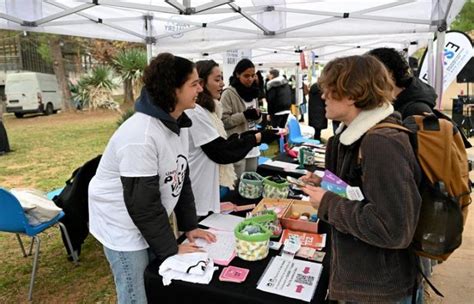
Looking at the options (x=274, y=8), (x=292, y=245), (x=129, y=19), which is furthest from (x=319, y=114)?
(x=292, y=245)

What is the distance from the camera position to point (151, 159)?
4.06ft

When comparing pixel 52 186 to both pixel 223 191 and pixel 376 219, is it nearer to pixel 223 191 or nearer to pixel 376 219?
pixel 223 191

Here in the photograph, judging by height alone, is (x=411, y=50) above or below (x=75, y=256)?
above

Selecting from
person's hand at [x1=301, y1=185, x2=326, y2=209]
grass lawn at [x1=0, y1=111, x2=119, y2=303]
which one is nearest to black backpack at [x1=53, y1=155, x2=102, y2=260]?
grass lawn at [x1=0, y1=111, x2=119, y2=303]

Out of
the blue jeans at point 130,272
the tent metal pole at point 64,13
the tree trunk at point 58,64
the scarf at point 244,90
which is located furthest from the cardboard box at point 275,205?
the tree trunk at point 58,64

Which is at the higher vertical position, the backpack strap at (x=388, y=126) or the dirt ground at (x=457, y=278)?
the backpack strap at (x=388, y=126)

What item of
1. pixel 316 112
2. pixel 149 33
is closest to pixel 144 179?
pixel 149 33

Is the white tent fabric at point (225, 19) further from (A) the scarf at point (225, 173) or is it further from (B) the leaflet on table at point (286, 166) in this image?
(B) the leaflet on table at point (286, 166)

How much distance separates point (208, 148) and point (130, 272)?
0.73 metres

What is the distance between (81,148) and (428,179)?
336 inches

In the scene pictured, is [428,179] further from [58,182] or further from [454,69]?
[58,182]

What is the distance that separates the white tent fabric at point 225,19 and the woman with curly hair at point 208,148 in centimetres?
114

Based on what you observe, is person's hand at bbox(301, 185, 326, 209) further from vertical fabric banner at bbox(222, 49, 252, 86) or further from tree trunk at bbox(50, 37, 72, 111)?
tree trunk at bbox(50, 37, 72, 111)

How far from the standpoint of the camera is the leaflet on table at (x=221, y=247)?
1384 mm
